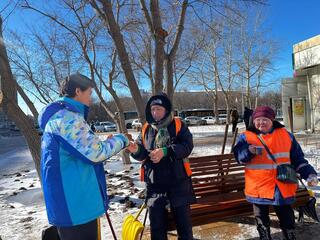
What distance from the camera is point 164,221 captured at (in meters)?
3.16

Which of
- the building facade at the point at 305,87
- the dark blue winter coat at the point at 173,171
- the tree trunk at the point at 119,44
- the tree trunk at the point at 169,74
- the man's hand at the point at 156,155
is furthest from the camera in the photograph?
the building facade at the point at 305,87

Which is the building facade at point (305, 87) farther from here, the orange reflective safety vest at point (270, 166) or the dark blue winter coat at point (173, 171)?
the dark blue winter coat at point (173, 171)

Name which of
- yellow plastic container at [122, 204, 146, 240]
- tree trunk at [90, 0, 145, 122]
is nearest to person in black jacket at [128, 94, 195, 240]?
yellow plastic container at [122, 204, 146, 240]

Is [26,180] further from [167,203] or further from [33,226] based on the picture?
[167,203]

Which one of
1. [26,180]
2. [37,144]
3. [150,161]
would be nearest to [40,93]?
[26,180]

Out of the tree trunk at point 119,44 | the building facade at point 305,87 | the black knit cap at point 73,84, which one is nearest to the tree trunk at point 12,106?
the tree trunk at point 119,44

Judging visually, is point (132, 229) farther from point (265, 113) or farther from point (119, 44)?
point (119, 44)

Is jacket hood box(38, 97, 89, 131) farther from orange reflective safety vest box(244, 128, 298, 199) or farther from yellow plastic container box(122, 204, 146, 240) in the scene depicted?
orange reflective safety vest box(244, 128, 298, 199)

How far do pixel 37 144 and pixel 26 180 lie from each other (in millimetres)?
4513

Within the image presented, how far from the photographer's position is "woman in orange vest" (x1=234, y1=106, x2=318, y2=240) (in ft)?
10.6

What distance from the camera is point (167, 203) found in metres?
3.11

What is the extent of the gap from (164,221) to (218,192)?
1363mm

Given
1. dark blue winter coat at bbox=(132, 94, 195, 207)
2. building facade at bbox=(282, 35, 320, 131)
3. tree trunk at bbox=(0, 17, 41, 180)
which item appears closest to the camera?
dark blue winter coat at bbox=(132, 94, 195, 207)

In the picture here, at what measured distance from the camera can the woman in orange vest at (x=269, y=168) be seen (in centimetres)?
322
